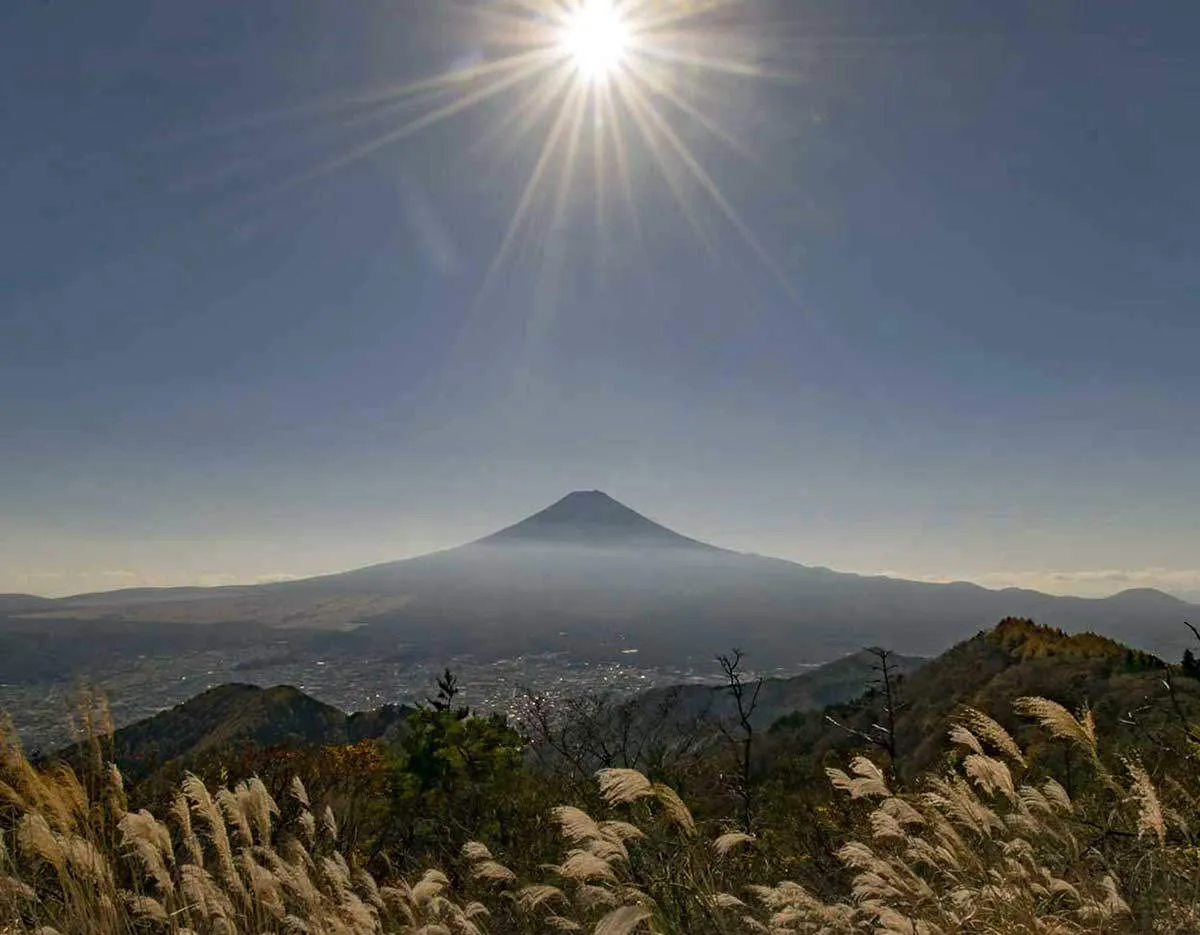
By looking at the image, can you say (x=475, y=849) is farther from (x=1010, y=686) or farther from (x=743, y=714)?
(x=1010, y=686)

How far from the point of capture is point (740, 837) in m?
3.72

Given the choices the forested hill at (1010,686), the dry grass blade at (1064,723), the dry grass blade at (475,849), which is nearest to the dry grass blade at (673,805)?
the dry grass blade at (475,849)

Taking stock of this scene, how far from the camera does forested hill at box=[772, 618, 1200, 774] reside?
24031 millimetres

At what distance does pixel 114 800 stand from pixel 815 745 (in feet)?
145

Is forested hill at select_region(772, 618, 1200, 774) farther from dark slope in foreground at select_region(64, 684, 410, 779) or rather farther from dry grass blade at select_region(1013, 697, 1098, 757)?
dark slope in foreground at select_region(64, 684, 410, 779)

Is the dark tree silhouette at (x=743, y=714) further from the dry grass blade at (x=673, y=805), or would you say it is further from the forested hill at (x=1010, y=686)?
the forested hill at (x=1010, y=686)

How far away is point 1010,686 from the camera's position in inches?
1231

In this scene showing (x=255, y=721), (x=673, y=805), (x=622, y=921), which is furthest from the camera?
(x=255, y=721)

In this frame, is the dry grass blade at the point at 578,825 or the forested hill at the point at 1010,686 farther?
the forested hill at the point at 1010,686

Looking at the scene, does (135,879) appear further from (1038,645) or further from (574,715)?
(1038,645)

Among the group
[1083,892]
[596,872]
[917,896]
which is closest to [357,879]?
[596,872]

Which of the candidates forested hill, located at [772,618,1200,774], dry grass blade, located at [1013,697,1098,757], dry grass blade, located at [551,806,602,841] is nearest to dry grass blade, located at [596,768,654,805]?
dry grass blade, located at [551,806,602,841]

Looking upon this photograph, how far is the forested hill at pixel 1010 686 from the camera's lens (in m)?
24.0

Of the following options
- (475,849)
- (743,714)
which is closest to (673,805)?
(475,849)
